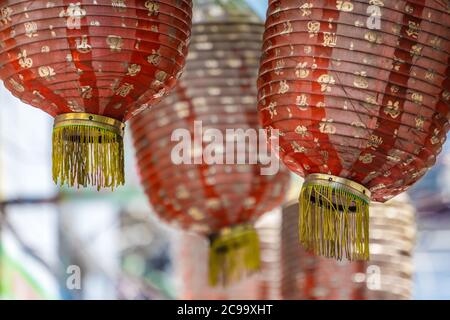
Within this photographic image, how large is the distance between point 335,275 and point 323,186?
42.8 inches

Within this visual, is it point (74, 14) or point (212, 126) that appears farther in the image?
point (212, 126)

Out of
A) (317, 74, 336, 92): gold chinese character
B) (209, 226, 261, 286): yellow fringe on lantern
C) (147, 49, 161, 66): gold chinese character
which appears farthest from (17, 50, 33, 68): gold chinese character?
(209, 226, 261, 286): yellow fringe on lantern

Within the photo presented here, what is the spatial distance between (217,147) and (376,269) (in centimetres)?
54

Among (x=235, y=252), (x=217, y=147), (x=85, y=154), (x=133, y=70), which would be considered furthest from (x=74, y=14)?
(x=235, y=252)

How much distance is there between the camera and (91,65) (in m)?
3.09

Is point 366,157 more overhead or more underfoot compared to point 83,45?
more underfoot

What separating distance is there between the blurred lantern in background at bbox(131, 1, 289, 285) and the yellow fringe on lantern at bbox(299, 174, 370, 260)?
897mm

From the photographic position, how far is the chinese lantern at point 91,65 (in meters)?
3.07

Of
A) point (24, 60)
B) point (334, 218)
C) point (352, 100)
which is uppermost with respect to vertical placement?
point (24, 60)

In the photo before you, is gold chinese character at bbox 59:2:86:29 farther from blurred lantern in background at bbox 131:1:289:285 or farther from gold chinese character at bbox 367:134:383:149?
blurred lantern in background at bbox 131:1:289:285

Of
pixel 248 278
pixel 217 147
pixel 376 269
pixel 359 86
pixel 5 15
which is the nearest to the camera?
pixel 359 86

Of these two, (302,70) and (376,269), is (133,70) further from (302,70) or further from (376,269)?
(376,269)

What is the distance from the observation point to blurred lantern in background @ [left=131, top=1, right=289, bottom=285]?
4.02m

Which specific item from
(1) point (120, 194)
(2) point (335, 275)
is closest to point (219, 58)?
(2) point (335, 275)
